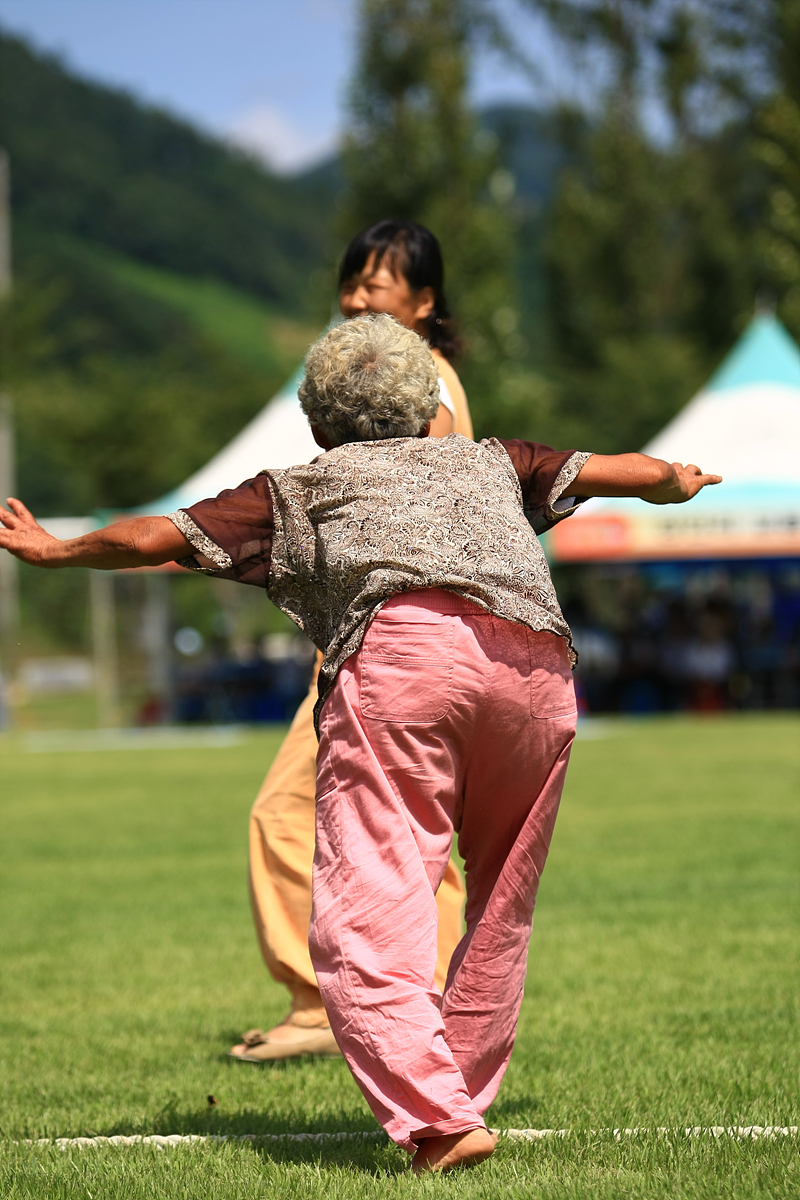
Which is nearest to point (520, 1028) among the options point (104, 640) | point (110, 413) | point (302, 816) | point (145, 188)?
point (302, 816)

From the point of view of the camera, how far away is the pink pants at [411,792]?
2834 millimetres

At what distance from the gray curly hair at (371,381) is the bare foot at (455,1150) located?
131 centimetres

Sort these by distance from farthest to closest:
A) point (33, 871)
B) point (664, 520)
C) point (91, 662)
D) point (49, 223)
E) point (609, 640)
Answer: point (49, 223) → point (91, 662) → point (609, 640) → point (664, 520) → point (33, 871)

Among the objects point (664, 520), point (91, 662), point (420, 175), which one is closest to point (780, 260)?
point (420, 175)

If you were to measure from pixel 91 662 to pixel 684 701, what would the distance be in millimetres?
21684

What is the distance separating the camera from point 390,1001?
285 cm

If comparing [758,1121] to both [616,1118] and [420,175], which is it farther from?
[420,175]

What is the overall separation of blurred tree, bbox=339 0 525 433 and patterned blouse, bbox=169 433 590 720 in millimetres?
29959

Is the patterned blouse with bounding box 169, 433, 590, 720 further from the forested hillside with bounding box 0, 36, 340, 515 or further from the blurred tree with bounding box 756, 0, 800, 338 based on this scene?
the forested hillside with bounding box 0, 36, 340, 515

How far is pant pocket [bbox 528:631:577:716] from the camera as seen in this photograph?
297 centimetres

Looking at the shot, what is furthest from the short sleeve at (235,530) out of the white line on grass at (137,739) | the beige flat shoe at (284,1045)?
the white line on grass at (137,739)

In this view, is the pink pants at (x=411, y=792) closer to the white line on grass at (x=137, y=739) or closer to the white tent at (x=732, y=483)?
the white line on grass at (x=137, y=739)

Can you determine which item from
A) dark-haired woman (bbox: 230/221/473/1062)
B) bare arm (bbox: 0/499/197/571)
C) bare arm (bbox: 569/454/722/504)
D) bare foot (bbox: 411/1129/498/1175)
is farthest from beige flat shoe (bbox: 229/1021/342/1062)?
bare arm (bbox: 569/454/722/504)

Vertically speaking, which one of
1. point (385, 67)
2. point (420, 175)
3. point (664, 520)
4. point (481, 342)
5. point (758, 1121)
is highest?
point (385, 67)
